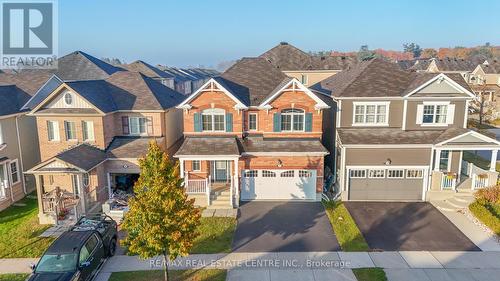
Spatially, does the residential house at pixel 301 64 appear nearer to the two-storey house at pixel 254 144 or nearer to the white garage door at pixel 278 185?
the two-storey house at pixel 254 144

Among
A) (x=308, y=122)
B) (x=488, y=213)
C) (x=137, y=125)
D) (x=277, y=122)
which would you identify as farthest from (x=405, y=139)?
(x=137, y=125)

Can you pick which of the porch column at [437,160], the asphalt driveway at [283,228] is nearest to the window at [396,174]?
the porch column at [437,160]

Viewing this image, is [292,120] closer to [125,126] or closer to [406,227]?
[406,227]

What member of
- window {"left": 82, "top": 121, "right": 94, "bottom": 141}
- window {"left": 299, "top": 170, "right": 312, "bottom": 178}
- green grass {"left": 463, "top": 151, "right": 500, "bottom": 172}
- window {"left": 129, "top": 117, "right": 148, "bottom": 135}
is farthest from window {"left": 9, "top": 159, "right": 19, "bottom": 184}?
green grass {"left": 463, "top": 151, "right": 500, "bottom": 172}

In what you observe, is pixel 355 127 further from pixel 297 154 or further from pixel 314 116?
pixel 297 154

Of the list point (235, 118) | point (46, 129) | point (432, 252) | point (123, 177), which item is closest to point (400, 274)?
point (432, 252)

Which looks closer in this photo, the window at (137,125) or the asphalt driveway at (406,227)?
the asphalt driveway at (406,227)
